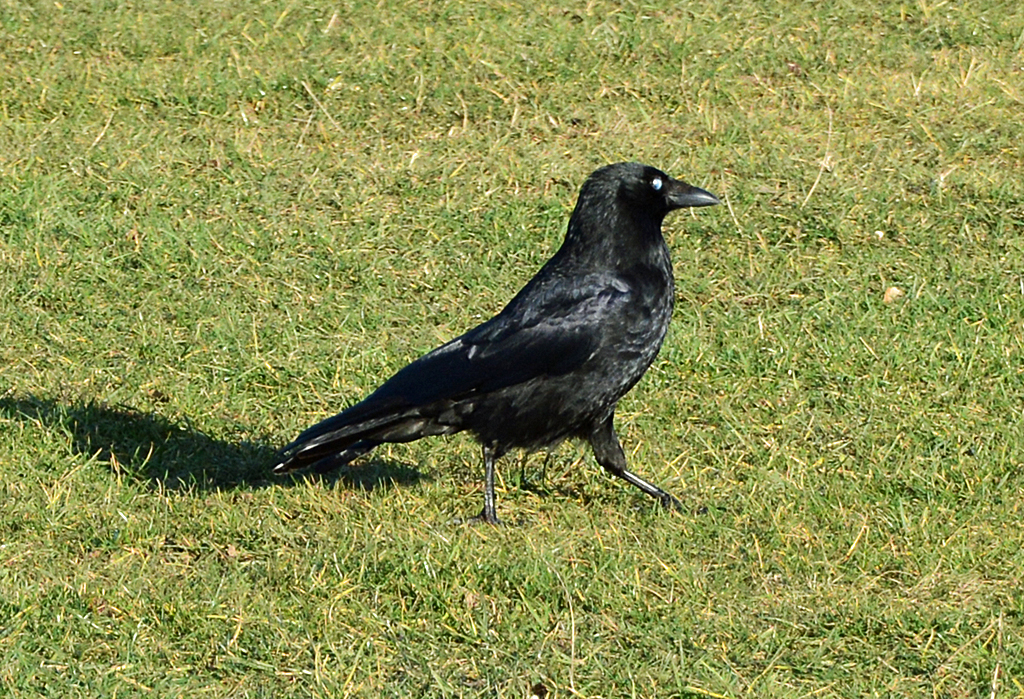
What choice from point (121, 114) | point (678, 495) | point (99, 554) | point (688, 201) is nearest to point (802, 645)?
point (678, 495)

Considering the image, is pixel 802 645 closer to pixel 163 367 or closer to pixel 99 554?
pixel 99 554

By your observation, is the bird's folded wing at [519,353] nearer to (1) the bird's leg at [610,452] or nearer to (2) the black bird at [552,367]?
(2) the black bird at [552,367]

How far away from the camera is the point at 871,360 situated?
688cm

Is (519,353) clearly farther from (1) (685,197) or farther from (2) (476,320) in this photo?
(2) (476,320)

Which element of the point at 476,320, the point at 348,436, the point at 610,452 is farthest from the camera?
the point at 476,320

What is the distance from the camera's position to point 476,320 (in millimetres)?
7453

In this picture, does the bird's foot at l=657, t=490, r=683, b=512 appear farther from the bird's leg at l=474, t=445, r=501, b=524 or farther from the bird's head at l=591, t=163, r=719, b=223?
the bird's head at l=591, t=163, r=719, b=223

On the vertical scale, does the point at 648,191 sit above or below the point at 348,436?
above

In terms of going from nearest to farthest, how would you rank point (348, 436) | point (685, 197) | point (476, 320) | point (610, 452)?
point (348, 436) < point (610, 452) < point (685, 197) < point (476, 320)

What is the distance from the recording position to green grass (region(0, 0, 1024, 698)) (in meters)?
4.74

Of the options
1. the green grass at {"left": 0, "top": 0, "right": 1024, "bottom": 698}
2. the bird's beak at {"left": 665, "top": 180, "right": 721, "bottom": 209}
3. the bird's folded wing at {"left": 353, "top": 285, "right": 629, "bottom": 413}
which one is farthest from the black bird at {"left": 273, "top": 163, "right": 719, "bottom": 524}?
the green grass at {"left": 0, "top": 0, "right": 1024, "bottom": 698}

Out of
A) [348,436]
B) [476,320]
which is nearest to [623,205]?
[348,436]

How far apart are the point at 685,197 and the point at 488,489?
1.41 m

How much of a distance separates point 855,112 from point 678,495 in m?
3.81
